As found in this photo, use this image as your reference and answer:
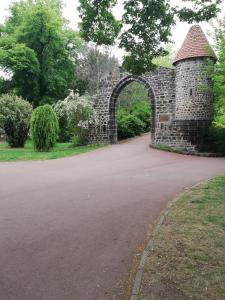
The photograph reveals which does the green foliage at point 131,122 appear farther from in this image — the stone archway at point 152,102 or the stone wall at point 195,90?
the stone wall at point 195,90

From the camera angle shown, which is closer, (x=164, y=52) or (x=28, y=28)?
(x=164, y=52)

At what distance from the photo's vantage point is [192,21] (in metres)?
8.02

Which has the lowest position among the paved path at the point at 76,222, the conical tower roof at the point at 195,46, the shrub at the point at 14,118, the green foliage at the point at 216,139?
the paved path at the point at 76,222

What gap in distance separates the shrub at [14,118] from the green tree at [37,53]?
6424 mm

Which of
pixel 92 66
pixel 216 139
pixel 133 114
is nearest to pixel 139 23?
pixel 216 139

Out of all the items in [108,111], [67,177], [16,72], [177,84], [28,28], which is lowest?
[67,177]

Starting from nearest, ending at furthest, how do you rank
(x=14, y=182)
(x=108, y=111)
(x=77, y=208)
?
(x=77, y=208)
(x=14, y=182)
(x=108, y=111)

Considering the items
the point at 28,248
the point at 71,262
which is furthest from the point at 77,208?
the point at 71,262

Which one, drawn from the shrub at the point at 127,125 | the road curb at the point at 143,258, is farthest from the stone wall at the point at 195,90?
the road curb at the point at 143,258

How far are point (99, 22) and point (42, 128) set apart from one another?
11.4 metres

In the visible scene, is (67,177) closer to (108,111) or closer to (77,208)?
(77,208)

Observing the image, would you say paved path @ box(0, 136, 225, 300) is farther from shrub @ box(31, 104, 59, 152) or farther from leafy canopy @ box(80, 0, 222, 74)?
shrub @ box(31, 104, 59, 152)

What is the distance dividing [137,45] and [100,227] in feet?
18.0

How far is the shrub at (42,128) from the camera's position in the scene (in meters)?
18.9
